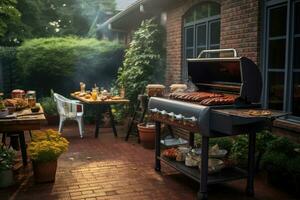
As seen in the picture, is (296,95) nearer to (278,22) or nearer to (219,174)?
(278,22)

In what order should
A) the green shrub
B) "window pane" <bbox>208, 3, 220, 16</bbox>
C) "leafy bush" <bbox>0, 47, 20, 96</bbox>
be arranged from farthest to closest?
"leafy bush" <bbox>0, 47, 20, 96</bbox> → "window pane" <bbox>208, 3, 220, 16</bbox> → the green shrub

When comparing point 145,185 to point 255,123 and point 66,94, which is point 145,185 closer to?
point 255,123

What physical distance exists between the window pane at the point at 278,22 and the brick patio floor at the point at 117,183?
85.7 inches

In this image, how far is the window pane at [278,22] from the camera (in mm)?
5277

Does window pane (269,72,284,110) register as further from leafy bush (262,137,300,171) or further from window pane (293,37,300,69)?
leafy bush (262,137,300,171)

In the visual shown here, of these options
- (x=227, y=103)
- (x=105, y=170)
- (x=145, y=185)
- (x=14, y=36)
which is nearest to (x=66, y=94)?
(x=105, y=170)

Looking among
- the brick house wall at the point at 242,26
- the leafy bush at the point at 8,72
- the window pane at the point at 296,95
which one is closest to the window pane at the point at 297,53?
the window pane at the point at 296,95

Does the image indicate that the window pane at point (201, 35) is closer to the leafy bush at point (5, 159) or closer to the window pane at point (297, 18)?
the window pane at point (297, 18)

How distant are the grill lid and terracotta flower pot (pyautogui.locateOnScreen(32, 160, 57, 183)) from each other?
246 cm

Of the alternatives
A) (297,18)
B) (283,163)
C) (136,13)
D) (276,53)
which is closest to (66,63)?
(136,13)

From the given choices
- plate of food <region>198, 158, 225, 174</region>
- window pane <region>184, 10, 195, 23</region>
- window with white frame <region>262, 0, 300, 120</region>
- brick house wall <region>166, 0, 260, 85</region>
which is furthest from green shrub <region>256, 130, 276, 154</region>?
window pane <region>184, 10, 195, 23</region>

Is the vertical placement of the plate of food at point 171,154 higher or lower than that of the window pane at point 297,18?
lower

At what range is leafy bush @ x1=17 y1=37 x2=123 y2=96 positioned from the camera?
11.3 m

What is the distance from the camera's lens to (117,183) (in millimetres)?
5238
